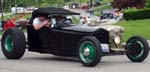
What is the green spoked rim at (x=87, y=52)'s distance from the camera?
44.6ft

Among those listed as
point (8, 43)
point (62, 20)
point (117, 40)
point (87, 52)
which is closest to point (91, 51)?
point (87, 52)

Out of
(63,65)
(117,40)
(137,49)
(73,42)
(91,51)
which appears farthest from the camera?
(137,49)

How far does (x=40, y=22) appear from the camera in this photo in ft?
51.9

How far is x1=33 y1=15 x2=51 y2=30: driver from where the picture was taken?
15672mm

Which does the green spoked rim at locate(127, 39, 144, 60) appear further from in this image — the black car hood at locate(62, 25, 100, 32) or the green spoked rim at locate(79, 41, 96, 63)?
the green spoked rim at locate(79, 41, 96, 63)

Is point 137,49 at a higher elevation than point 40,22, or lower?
lower

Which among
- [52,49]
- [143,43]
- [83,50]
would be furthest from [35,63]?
[143,43]

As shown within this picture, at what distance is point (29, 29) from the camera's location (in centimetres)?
1630

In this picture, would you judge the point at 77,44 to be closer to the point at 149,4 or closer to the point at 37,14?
the point at 37,14

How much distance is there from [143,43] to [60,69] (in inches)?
104

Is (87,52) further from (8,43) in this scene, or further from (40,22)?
(8,43)

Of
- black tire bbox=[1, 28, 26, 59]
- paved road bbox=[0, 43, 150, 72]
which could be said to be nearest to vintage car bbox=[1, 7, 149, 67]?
black tire bbox=[1, 28, 26, 59]

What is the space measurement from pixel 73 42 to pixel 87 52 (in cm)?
95

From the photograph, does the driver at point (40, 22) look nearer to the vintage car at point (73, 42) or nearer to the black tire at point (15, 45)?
the vintage car at point (73, 42)
